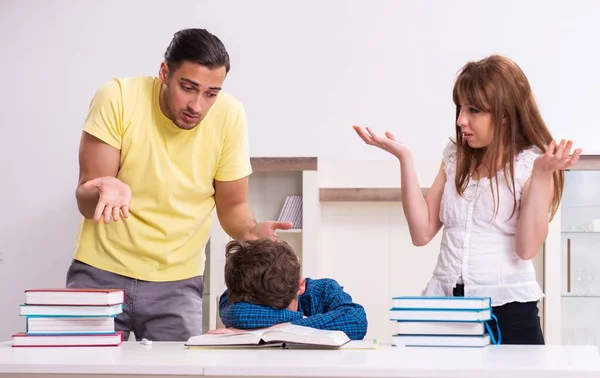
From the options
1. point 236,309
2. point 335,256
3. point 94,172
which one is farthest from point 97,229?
point 335,256

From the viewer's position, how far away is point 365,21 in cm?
420

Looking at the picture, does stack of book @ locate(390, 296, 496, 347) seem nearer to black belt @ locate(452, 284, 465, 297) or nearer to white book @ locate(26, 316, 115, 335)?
black belt @ locate(452, 284, 465, 297)

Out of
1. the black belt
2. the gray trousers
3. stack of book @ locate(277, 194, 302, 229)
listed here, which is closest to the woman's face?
the black belt

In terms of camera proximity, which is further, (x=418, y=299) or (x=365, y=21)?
(x=365, y=21)

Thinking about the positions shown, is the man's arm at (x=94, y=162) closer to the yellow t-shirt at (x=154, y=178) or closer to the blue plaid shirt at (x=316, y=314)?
the yellow t-shirt at (x=154, y=178)

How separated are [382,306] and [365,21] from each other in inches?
54.6

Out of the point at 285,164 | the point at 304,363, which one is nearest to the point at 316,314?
the point at 304,363

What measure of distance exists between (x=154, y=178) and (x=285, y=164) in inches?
62.6

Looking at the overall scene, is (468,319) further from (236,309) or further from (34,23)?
(34,23)

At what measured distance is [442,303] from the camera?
1.79 meters

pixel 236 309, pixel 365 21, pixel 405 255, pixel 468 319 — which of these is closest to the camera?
pixel 468 319

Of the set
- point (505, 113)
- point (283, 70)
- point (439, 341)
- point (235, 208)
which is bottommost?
point (439, 341)

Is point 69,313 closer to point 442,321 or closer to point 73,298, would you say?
point 73,298

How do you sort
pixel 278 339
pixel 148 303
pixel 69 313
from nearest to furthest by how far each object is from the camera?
pixel 278 339
pixel 69 313
pixel 148 303
